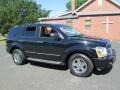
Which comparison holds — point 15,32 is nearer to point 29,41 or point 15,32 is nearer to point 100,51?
point 29,41

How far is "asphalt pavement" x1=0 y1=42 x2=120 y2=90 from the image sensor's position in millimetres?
7188

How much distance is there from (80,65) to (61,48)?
0.97 metres

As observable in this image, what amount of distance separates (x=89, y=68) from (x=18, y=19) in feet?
91.8

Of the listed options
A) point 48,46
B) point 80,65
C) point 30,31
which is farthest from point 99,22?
point 80,65

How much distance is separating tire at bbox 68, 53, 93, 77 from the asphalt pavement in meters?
0.18

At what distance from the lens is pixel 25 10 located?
36438 millimetres

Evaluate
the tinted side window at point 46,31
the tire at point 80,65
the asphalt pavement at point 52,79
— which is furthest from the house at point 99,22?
the tire at point 80,65

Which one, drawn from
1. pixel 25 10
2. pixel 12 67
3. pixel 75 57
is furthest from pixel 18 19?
pixel 75 57

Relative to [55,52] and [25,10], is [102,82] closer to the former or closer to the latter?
[55,52]

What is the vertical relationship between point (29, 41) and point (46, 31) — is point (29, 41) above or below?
below

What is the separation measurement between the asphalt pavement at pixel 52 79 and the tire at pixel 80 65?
0.59 feet

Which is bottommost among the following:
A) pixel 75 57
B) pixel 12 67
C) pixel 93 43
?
pixel 12 67

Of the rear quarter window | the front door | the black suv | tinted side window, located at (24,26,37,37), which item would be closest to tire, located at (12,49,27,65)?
the black suv

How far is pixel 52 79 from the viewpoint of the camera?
803 cm
